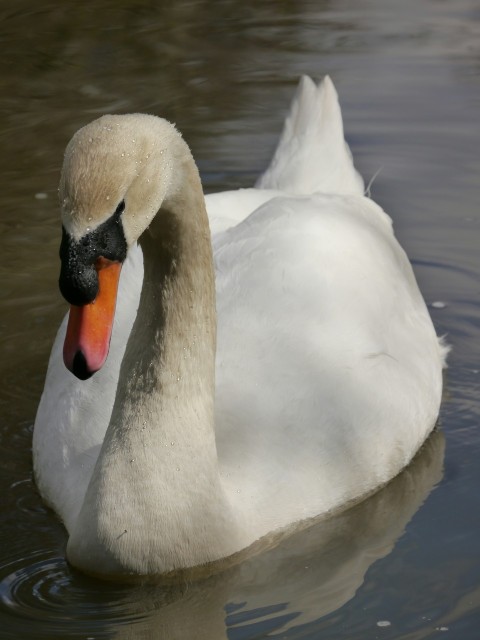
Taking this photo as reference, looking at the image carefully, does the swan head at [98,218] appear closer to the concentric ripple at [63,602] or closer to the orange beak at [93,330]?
the orange beak at [93,330]

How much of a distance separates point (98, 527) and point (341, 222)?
6.55ft

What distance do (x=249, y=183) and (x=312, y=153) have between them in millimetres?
1708

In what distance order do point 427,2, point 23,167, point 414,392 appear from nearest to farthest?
point 414,392 → point 23,167 → point 427,2

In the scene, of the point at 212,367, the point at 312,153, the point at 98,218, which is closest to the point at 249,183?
the point at 312,153

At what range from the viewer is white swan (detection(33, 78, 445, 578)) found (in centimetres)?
412

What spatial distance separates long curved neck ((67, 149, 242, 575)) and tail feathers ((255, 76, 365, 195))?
2230 millimetres

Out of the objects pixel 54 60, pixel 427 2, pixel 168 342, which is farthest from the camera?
pixel 427 2

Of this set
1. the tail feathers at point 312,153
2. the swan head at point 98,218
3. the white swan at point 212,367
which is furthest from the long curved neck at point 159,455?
the tail feathers at point 312,153

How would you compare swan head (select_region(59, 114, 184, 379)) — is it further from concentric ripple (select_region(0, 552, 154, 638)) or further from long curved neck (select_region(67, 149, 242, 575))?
concentric ripple (select_region(0, 552, 154, 638))

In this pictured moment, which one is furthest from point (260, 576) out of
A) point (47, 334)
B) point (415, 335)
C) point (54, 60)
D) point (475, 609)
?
point (54, 60)

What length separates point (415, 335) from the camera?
611cm

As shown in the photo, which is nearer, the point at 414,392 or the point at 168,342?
the point at 168,342

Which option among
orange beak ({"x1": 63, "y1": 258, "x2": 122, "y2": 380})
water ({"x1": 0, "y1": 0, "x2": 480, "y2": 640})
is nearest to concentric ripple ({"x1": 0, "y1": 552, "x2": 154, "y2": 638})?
water ({"x1": 0, "y1": 0, "x2": 480, "y2": 640})

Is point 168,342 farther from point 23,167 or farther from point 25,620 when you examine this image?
point 23,167
